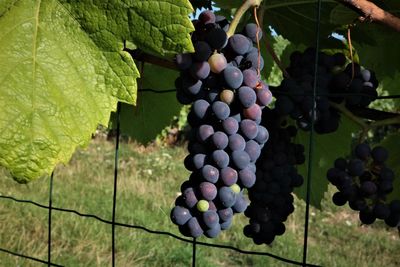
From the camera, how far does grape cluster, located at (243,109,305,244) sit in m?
0.64

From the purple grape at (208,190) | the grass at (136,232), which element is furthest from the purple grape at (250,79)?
the grass at (136,232)

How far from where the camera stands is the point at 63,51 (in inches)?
20.6

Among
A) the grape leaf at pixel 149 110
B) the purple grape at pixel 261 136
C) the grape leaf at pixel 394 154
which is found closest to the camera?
the purple grape at pixel 261 136

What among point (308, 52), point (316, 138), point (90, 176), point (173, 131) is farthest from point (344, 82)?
point (173, 131)

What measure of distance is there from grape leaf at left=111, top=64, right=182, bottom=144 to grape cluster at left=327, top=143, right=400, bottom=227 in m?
0.38

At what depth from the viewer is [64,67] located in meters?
0.52

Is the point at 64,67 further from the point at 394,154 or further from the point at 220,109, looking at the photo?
the point at 394,154

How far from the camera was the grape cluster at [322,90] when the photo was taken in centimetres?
62

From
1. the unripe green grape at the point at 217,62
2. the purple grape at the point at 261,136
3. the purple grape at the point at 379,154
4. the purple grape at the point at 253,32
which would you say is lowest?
the purple grape at the point at 261,136

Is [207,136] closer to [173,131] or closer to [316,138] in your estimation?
[316,138]

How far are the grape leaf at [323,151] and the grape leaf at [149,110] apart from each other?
0.23m

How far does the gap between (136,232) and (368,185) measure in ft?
8.31

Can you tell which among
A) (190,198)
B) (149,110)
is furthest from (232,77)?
(149,110)

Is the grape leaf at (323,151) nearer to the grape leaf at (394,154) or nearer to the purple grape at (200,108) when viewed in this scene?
the grape leaf at (394,154)
